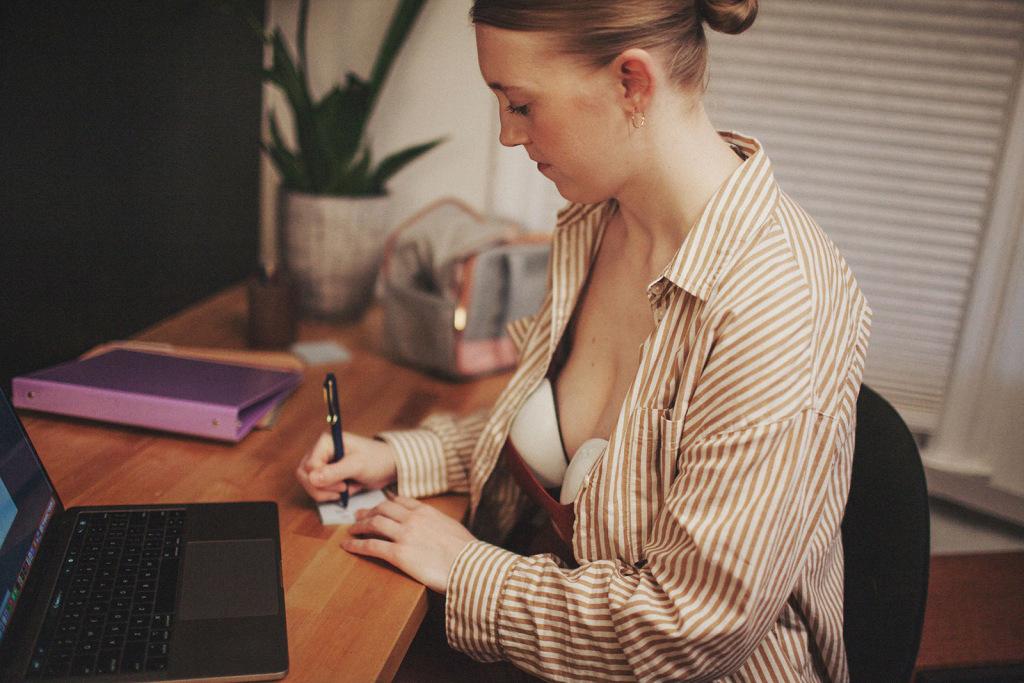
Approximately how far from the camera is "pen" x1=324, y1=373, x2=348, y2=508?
960mm

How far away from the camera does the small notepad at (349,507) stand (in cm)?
97

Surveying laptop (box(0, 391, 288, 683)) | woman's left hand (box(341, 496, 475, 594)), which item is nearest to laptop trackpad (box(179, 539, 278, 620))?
laptop (box(0, 391, 288, 683))

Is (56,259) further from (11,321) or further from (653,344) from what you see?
(653,344)

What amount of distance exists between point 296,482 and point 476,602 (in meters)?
0.33

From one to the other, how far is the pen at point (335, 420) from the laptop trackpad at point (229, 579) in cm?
15

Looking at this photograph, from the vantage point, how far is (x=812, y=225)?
0.84 meters

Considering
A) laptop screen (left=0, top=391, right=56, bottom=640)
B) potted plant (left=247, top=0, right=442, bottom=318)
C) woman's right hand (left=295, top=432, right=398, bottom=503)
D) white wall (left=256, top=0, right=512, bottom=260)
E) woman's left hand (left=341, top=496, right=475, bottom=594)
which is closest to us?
laptop screen (left=0, top=391, right=56, bottom=640)

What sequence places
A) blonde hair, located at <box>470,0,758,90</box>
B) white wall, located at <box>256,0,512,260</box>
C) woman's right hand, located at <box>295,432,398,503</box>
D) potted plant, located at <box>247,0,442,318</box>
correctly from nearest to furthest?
blonde hair, located at <box>470,0,758,90</box>
woman's right hand, located at <box>295,432,398,503</box>
potted plant, located at <box>247,0,442,318</box>
white wall, located at <box>256,0,512,260</box>

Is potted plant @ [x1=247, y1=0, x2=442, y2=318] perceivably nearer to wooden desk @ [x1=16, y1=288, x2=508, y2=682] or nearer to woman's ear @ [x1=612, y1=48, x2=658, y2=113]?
wooden desk @ [x1=16, y1=288, x2=508, y2=682]

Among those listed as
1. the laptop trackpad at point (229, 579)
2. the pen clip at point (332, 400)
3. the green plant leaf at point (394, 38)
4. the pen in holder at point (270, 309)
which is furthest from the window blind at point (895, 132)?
the laptop trackpad at point (229, 579)

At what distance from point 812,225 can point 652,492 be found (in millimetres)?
339

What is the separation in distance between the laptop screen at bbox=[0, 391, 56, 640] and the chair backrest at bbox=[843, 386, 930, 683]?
2.88 feet

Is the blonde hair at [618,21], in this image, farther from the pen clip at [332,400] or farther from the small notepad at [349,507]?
the small notepad at [349,507]

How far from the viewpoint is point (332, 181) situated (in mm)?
1577
